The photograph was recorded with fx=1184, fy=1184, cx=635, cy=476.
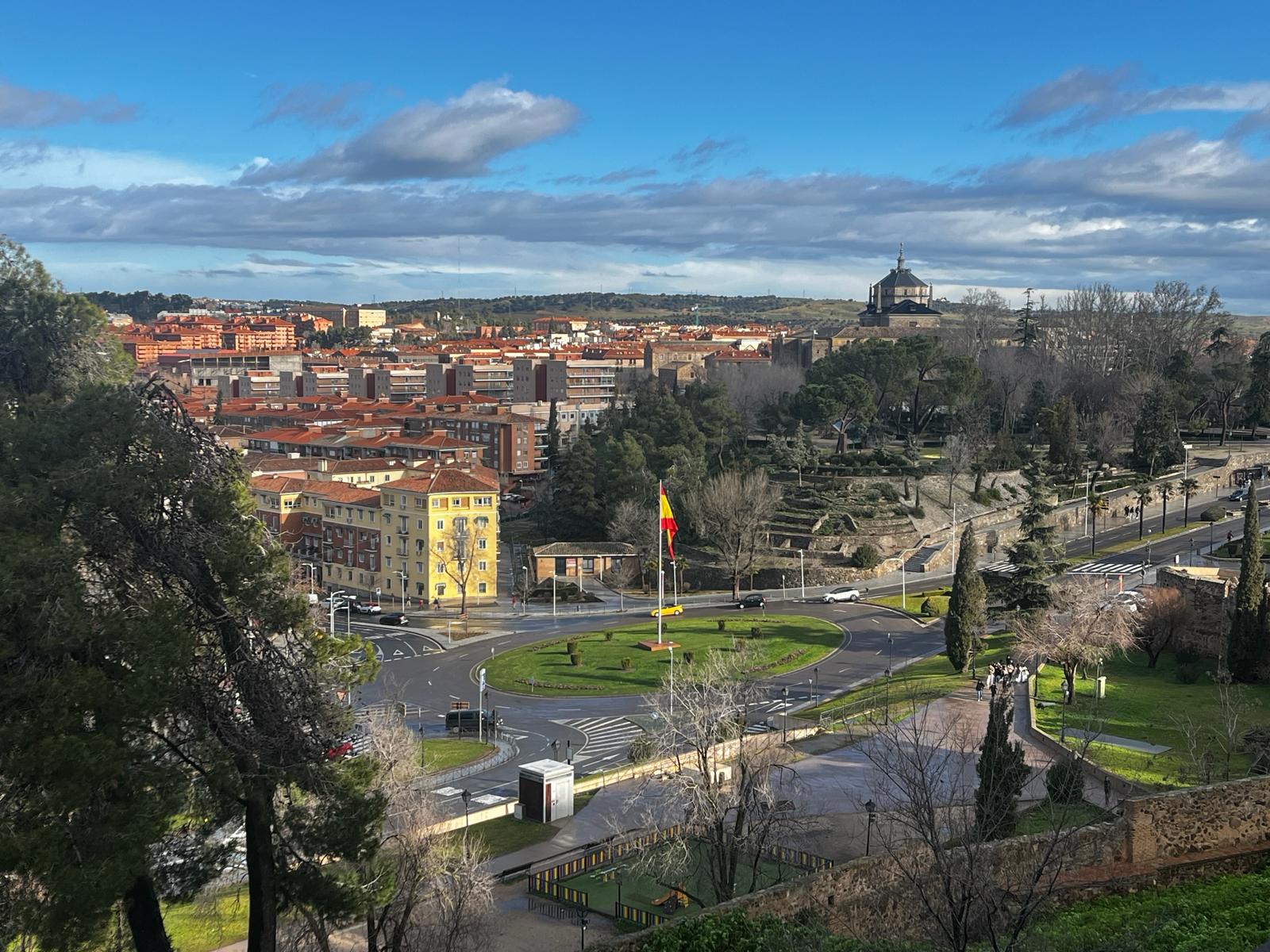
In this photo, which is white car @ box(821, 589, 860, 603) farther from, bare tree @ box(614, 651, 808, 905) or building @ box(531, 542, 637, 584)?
bare tree @ box(614, 651, 808, 905)

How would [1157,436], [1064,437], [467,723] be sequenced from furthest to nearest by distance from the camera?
[1157,436], [1064,437], [467,723]

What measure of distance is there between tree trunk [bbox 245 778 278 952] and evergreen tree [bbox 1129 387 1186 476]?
6915 cm

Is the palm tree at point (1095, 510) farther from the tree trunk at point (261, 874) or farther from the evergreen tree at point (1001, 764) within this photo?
the tree trunk at point (261, 874)

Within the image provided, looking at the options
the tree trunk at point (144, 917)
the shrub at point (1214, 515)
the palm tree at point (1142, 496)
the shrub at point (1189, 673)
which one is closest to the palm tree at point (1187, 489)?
the shrub at point (1214, 515)

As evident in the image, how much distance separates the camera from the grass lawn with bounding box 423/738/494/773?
33.7 m

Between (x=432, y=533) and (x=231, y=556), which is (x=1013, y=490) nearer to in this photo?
(x=432, y=533)

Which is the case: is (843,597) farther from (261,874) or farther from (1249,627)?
(261,874)

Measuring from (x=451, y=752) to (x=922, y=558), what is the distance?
1447 inches

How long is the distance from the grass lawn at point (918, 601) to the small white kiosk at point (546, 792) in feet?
95.2

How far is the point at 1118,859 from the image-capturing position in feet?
59.2

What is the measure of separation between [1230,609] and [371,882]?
3097cm

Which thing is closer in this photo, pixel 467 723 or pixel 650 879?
pixel 650 879

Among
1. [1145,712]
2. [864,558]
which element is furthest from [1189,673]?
[864,558]

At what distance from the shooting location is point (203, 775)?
14281mm
